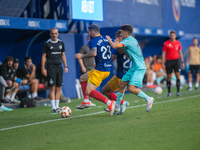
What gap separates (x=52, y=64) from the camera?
9.15 m

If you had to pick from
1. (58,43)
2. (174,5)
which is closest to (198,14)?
(174,5)

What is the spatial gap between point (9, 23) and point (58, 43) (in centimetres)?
343

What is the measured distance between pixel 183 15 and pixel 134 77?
17587 millimetres

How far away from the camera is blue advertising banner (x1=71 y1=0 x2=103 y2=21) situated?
14.3 meters

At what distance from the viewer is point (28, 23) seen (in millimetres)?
12430

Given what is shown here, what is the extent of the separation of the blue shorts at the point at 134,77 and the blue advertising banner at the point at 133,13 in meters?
9.77

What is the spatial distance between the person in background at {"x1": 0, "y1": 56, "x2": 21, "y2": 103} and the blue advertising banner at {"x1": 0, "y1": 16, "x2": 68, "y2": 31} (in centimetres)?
114

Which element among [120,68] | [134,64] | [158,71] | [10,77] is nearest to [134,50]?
[134,64]

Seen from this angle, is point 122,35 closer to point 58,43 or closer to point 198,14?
point 58,43

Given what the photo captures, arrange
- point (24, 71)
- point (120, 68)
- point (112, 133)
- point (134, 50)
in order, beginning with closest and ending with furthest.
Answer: point (112, 133) → point (134, 50) → point (120, 68) → point (24, 71)

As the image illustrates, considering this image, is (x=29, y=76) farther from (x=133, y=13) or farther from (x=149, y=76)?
(x=133, y=13)

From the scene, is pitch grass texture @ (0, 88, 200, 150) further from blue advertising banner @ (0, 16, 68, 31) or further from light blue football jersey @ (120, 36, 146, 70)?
blue advertising banner @ (0, 16, 68, 31)

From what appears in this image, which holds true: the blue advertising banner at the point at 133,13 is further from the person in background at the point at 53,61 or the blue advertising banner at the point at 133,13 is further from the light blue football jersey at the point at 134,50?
the light blue football jersey at the point at 134,50

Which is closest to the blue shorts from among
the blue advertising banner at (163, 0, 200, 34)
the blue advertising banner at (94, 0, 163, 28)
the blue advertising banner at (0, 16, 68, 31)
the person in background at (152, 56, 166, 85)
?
the blue advertising banner at (0, 16, 68, 31)
